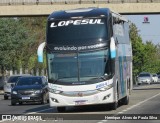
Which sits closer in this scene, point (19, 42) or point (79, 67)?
point (79, 67)

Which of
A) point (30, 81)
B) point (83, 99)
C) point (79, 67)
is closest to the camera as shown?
point (83, 99)

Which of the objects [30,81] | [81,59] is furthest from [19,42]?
[81,59]

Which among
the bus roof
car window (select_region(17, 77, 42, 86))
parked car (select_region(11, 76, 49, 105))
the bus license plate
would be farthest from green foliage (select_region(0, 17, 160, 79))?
the bus license plate

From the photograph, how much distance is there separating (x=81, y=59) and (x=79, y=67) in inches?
12.5

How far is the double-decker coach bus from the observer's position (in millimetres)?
24641

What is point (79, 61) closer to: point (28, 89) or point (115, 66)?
point (115, 66)

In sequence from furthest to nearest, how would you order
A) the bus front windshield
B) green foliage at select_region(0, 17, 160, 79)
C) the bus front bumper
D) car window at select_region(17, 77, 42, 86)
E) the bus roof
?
green foliage at select_region(0, 17, 160, 79)
car window at select_region(17, 77, 42, 86)
the bus roof
the bus front windshield
the bus front bumper

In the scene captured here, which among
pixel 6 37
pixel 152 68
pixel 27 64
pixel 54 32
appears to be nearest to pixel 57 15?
pixel 54 32

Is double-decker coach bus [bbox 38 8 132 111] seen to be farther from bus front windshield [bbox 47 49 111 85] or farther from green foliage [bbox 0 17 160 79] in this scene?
green foliage [bbox 0 17 160 79]

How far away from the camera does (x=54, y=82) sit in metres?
24.8

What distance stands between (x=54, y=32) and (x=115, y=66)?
2732mm

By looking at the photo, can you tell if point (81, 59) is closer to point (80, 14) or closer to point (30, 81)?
point (80, 14)

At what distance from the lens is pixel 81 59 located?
81.7 feet

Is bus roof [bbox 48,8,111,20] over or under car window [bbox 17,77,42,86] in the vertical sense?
over
